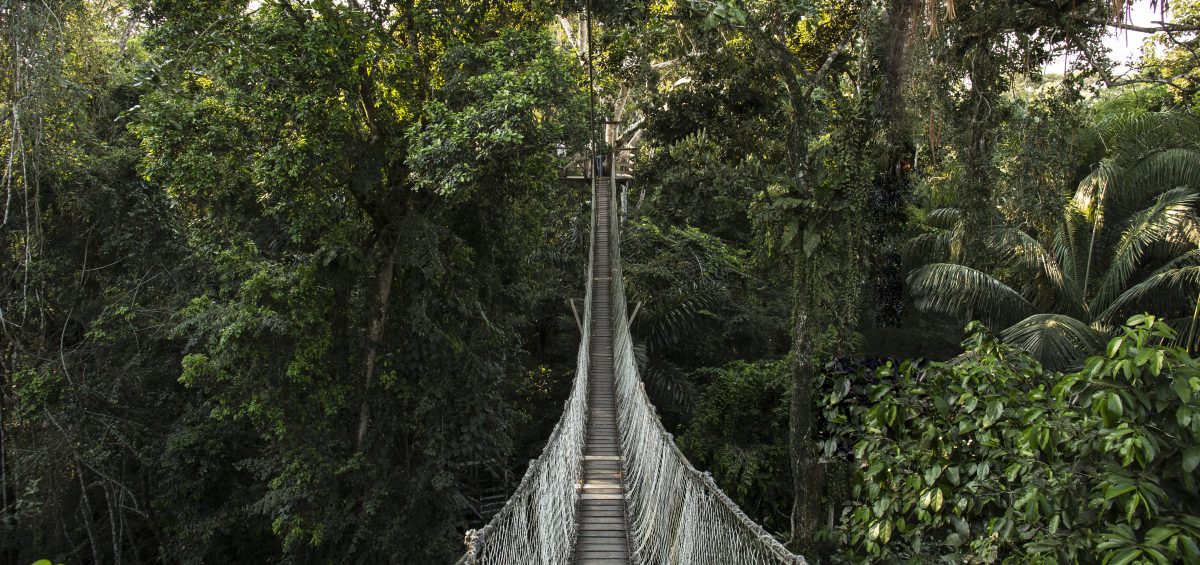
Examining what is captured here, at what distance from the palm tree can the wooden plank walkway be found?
302cm

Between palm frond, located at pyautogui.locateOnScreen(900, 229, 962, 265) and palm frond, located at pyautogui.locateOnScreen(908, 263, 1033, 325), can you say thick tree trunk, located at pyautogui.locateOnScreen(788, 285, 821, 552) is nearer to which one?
palm frond, located at pyautogui.locateOnScreen(908, 263, 1033, 325)

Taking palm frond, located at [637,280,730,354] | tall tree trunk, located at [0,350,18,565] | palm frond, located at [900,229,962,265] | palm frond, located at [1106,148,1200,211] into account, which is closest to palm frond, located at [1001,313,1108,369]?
palm frond, located at [1106,148,1200,211]

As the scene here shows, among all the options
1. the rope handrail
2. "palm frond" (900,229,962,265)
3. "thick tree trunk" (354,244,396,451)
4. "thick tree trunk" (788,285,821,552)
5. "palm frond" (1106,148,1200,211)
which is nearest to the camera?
the rope handrail

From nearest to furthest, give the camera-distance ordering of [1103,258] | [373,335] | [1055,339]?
[1055,339] < [373,335] < [1103,258]

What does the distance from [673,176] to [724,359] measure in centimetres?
363

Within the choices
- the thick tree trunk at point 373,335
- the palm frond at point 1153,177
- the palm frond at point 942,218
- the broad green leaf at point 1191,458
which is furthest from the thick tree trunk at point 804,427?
the palm frond at point 942,218

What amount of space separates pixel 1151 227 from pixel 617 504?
4687 mm

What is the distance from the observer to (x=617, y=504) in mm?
4273

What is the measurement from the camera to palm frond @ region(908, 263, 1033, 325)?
22.5 feet

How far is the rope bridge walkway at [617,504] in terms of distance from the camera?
270 cm

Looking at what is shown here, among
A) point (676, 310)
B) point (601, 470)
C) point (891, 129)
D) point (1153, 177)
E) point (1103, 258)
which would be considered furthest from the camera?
point (676, 310)

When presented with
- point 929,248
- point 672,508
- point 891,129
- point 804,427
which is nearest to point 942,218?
point 929,248

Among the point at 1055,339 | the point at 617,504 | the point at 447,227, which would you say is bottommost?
the point at 617,504

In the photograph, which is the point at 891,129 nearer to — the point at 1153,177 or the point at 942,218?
the point at 1153,177
